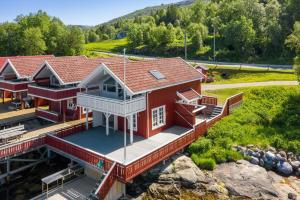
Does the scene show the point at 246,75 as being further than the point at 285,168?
Yes

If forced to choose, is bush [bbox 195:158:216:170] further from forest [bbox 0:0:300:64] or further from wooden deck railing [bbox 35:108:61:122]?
forest [bbox 0:0:300:64]

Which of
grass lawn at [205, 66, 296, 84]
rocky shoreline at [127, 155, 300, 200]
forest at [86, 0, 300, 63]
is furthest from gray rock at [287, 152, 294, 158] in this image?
forest at [86, 0, 300, 63]

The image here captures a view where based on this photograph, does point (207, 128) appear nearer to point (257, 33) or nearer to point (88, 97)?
point (88, 97)

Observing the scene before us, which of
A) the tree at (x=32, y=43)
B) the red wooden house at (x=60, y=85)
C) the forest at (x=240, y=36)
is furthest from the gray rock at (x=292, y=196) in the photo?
the tree at (x=32, y=43)

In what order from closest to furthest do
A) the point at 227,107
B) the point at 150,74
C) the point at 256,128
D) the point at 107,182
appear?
1. the point at 107,182
2. the point at 150,74
3. the point at 256,128
4. the point at 227,107

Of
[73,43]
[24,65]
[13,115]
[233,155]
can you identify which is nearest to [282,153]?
[233,155]

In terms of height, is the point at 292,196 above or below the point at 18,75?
below

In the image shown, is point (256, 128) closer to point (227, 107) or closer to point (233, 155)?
point (227, 107)
